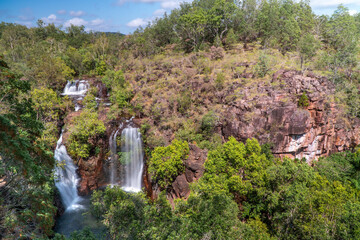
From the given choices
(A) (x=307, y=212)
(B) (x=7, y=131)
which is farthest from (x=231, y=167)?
(B) (x=7, y=131)

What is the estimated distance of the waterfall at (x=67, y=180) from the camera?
25.7 metres

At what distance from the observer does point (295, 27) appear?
43.7m

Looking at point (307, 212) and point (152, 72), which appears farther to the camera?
point (152, 72)

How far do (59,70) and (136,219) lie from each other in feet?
139

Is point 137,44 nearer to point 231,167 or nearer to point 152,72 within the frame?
point 152,72

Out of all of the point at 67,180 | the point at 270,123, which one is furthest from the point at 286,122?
the point at 67,180

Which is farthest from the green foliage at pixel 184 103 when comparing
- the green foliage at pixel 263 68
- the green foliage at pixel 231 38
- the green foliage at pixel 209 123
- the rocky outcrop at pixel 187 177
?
the green foliage at pixel 231 38

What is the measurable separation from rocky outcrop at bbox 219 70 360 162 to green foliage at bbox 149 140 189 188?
26.6 ft

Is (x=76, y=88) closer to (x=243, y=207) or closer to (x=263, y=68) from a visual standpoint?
(x=263, y=68)

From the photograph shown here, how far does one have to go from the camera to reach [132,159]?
3069 centimetres

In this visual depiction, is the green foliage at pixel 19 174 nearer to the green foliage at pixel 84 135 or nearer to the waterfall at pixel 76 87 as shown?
the green foliage at pixel 84 135

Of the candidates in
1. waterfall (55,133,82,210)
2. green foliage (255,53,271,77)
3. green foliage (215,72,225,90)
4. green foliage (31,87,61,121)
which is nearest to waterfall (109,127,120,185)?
waterfall (55,133,82,210)

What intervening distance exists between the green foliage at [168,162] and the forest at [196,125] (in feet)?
0.55

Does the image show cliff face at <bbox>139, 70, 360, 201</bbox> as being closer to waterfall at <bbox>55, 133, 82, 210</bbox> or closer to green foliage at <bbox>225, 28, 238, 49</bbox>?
waterfall at <bbox>55, 133, 82, 210</bbox>
